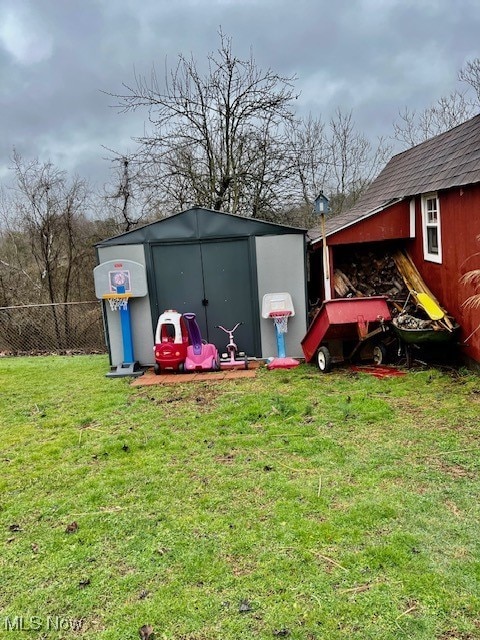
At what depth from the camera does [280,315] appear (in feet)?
23.6

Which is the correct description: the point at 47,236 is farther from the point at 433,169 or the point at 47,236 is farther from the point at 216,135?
the point at 433,169

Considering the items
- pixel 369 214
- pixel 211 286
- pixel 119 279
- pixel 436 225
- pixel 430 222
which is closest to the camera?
pixel 436 225

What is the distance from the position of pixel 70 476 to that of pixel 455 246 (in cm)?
563

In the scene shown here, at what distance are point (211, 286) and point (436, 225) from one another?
370cm

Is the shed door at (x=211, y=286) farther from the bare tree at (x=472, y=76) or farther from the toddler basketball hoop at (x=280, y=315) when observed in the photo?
the bare tree at (x=472, y=76)

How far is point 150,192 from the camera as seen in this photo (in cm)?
1316

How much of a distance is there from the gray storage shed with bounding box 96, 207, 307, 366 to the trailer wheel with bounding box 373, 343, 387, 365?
1250 millimetres

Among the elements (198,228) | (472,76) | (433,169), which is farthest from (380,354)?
(472,76)

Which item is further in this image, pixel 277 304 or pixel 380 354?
pixel 277 304

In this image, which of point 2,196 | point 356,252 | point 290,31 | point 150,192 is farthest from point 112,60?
point 356,252

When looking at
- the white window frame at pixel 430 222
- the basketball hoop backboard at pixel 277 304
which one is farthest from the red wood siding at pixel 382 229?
the basketball hoop backboard at pixel 277 304

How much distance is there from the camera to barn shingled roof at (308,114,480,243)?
6.04 meters

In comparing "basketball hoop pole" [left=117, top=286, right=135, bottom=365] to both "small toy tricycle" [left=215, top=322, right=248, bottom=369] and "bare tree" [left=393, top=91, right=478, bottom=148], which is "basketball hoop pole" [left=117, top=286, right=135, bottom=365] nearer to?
"small toy tricycle" [left=215, top=322, right=248, bottom=369]

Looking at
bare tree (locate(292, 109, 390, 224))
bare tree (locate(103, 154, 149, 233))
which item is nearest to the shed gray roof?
bare tree (locate(103, 154, 149, 233))
